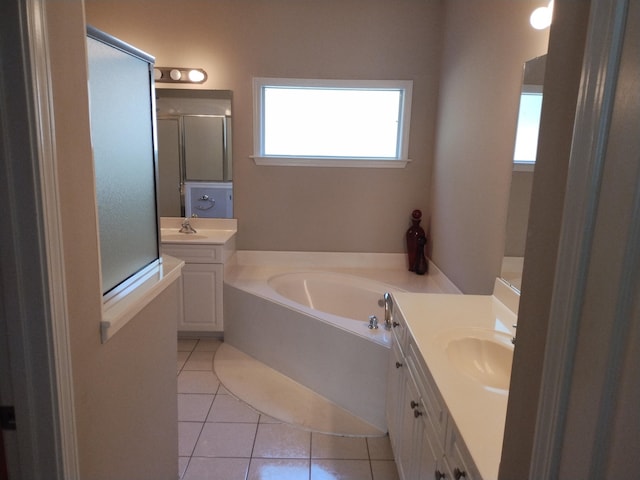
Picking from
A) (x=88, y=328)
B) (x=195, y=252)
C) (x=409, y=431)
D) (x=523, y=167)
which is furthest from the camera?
(x=195, y=252)

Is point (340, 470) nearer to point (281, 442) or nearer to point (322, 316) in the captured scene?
point (281, 442)

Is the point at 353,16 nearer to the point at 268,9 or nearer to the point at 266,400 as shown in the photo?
the point at 268,9

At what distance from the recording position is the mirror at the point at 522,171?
73.5 inches

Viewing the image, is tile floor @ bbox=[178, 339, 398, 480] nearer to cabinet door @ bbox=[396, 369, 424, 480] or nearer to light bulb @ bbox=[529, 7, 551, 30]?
cabinet door @ bbox=[396, 369, 424, 480]

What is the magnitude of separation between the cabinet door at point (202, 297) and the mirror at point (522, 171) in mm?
2181

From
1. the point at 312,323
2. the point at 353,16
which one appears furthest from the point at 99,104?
the point at 353,16

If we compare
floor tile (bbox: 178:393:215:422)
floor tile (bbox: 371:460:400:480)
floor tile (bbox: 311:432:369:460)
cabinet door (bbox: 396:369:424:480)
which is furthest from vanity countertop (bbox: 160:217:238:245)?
cabinet door (bbox: 396:369:424:480)

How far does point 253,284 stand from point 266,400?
0.97 metres

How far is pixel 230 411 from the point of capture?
2.53 metres

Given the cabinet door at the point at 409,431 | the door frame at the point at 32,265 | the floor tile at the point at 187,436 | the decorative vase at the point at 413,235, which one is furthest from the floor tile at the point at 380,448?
the decorative vase at the point at 413,235

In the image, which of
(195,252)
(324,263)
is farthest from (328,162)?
(195,252)

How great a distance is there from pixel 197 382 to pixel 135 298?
1.76 metres

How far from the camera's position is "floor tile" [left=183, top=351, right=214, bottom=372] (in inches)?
121

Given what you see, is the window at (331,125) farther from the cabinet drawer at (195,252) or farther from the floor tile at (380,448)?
the floor tile at (380,448)
